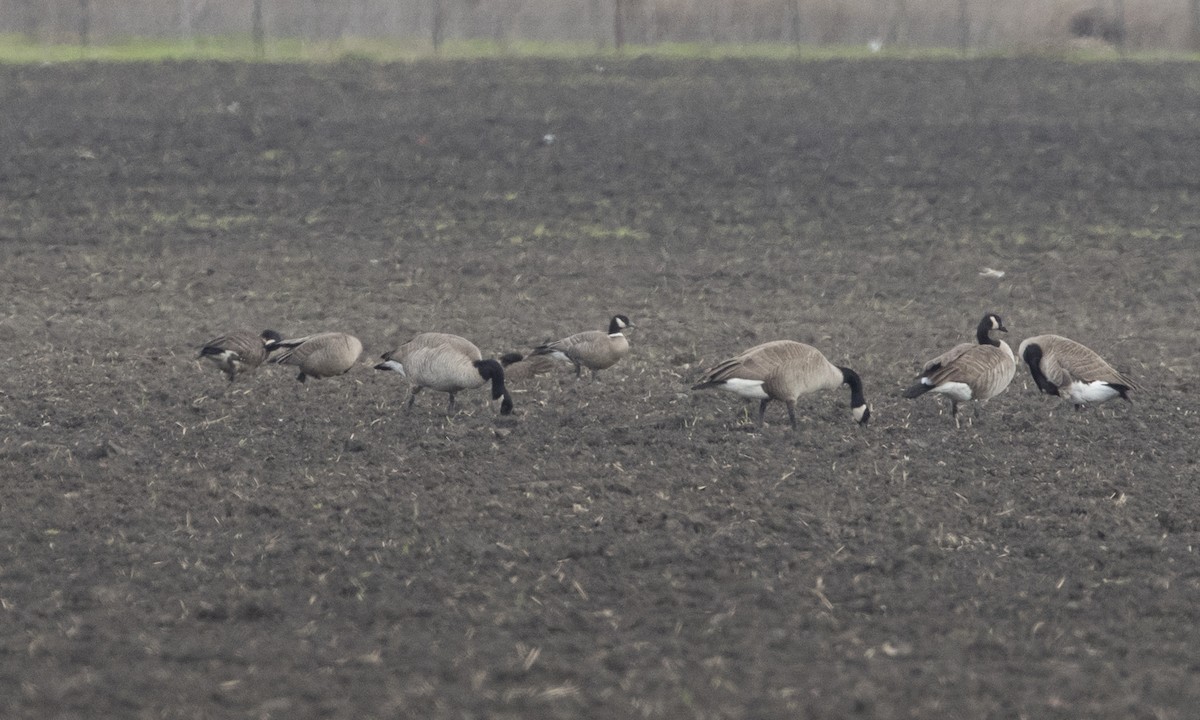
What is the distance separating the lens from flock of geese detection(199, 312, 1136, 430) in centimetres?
1210

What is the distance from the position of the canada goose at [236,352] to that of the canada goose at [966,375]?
5748 mm

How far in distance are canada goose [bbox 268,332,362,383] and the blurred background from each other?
22.4m

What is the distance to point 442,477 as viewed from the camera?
1084cm

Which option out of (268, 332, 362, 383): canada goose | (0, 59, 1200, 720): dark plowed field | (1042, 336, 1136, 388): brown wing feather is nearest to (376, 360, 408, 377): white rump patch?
(0, 59, 1200, 720): dark plowed field

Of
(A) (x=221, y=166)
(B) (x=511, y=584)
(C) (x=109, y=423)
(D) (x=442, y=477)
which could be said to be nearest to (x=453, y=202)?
(A) (x=221, y=166)

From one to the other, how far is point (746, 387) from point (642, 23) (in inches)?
1007

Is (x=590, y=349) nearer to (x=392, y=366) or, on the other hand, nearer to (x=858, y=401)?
(x=392, y=366)

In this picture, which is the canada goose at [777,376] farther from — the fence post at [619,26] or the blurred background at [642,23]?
the blurred background at [642,23]

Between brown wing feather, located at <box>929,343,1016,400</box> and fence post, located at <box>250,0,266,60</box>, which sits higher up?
fence post, located at <box>250,0,266,60</box>

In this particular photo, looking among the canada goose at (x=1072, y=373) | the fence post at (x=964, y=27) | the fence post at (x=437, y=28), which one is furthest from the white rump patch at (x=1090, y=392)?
the fence post at (x=964, y=27)

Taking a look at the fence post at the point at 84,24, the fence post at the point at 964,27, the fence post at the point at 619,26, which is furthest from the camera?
the fence post at the point at 964,27

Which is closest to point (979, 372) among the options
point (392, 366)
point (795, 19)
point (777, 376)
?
point (777, 376)

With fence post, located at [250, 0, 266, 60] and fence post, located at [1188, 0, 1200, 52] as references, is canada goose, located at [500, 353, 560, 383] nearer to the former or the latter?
fence post, located at [250, 0, 266, 60]

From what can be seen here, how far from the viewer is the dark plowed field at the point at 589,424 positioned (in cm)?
768
